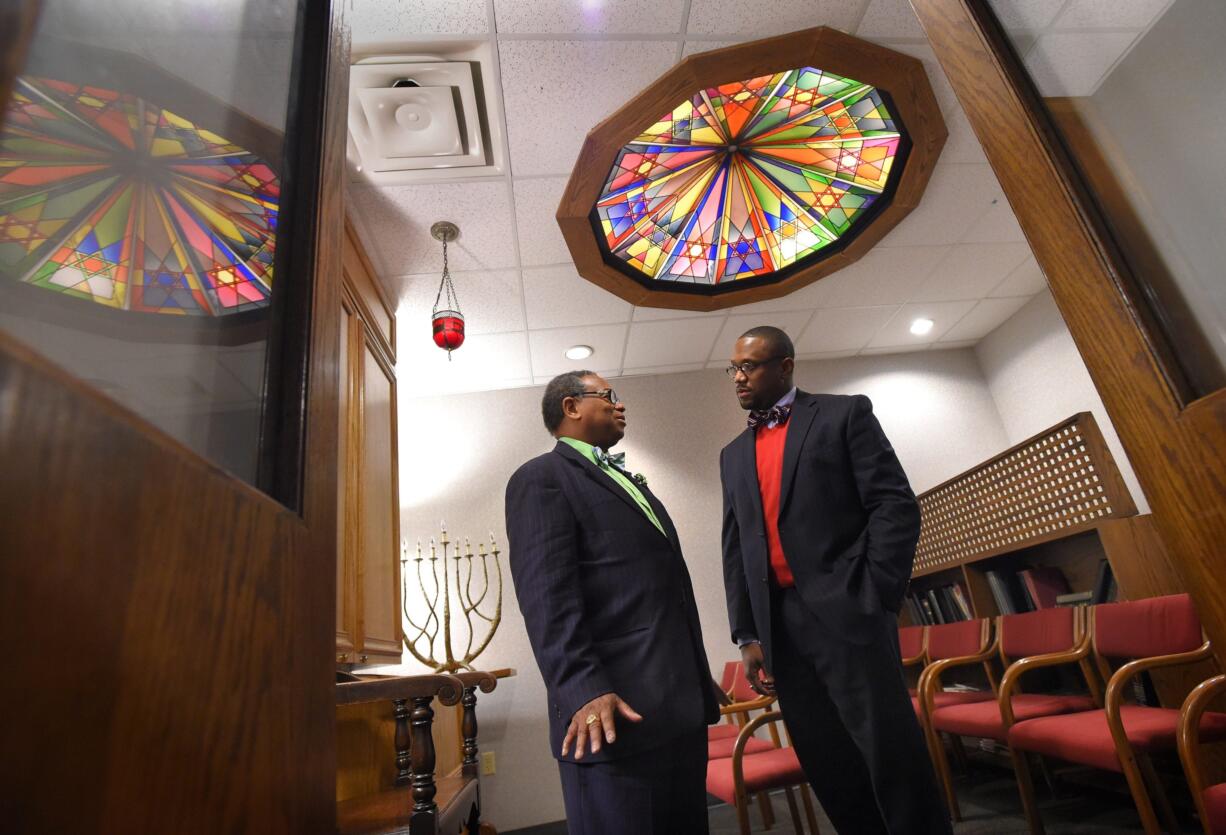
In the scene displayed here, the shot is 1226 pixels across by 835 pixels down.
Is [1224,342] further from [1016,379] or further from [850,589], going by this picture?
[1016,379]

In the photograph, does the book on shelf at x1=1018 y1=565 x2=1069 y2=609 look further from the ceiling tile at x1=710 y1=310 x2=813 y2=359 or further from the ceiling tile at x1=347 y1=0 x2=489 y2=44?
the ceiling tile at x1=347 y1=0 x2=489 y2=44

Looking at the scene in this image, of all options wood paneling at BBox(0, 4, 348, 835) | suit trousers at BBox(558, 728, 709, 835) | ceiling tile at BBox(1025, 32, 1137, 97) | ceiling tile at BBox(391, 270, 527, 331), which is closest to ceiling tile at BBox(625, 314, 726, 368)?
ceiling tile at BBox(391, 270, 527, 331)

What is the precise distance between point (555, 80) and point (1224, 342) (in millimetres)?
2279

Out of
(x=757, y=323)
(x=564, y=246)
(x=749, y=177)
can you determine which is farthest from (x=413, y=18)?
(x=757, y=323)

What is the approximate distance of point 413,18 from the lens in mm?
2145

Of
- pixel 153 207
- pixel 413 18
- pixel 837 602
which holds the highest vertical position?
pixel 413 18

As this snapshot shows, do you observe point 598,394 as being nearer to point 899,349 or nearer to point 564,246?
point 564,246

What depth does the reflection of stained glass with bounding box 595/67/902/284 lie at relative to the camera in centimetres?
286

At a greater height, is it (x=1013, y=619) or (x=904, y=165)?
(x=904, y=165)

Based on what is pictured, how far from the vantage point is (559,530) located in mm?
1312

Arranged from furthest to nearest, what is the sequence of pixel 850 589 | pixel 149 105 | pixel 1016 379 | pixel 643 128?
1. pixel 1016 379
2. pixel 643 128
3. pixel 850 589
4. pixel 149 105

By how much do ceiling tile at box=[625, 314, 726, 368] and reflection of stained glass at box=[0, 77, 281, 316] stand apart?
3783mm

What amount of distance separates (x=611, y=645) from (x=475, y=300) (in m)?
2.85

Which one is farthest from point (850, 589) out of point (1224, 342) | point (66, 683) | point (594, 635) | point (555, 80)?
point (555, 80)
